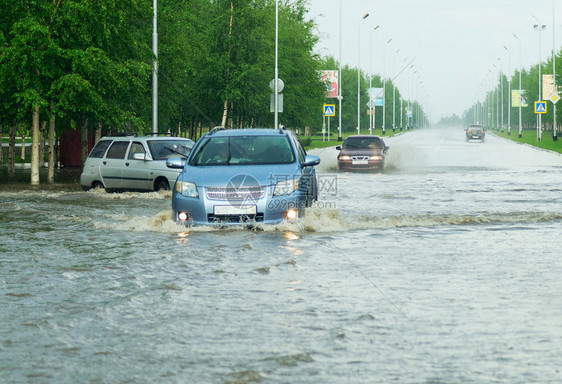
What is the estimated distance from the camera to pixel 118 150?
23.6m

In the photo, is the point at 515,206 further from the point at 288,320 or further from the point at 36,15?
the point at 36,15

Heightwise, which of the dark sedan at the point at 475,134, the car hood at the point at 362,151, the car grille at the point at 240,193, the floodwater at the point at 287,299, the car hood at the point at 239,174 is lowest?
the floodwater at the point at 287,299

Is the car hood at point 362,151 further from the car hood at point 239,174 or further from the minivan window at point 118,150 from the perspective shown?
the car hood at point 239,174

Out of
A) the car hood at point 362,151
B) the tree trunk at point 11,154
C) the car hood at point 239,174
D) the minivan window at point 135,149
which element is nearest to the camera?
the car hood at point 239,174

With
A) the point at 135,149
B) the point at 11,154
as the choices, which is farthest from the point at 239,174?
the point at 11,154

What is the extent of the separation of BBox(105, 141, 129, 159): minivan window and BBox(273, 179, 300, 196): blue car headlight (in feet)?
33.7

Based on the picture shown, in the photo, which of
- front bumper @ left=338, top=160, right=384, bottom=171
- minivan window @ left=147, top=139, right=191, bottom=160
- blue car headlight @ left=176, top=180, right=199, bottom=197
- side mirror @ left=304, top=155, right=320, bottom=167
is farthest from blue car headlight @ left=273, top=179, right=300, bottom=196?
front bumper @ left=338, top=160, right=384, bottom=171

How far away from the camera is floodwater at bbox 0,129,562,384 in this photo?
606 cm

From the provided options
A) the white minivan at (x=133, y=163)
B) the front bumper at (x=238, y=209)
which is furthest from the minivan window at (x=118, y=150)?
the front bumper at (x=238, y=209)

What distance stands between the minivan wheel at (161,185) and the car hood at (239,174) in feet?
27.1

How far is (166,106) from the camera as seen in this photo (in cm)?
3884

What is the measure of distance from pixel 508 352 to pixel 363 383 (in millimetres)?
1324

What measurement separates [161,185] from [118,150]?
1.71 metres

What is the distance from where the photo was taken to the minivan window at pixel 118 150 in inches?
924
